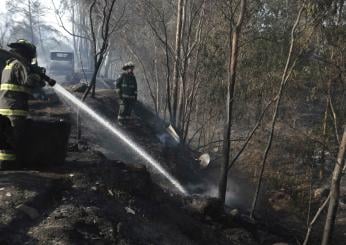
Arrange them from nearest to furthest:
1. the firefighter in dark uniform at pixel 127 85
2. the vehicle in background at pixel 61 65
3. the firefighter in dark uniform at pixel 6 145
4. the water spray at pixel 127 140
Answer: the firefighter in dark uniform at pixel 6 145
the water spray at pixel 127 140
the firefighter in dark uniform at pixel 127 85
the vehicle in background at pixel 61 65

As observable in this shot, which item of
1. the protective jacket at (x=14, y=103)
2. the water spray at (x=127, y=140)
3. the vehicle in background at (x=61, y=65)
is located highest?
the vehicle in background at (x=61, y=65)

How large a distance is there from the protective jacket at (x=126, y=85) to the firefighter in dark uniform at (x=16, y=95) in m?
5.44

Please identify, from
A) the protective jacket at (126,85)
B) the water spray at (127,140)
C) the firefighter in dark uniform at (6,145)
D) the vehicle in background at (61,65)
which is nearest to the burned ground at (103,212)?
the firefighter in dark uniform at (6,145)

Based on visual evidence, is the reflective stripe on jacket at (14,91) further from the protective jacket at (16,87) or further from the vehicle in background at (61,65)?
the vehicle in background at (61,65)

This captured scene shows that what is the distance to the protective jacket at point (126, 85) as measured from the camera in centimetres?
1133

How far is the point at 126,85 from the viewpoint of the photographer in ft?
37.1

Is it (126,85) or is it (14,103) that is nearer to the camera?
(14,103)

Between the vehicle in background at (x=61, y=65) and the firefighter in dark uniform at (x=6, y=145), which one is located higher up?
the vehicle in background at (x=61, y=65)

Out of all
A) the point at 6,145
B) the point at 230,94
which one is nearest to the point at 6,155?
the point at 6,145

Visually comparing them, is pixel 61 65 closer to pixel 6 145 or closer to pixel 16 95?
pixel 16 95

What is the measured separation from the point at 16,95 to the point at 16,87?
0.11 m

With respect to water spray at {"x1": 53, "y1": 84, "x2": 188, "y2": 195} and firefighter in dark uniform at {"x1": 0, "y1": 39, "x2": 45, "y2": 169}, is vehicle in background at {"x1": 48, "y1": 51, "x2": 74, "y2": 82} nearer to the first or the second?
water spray at {"x1": 53, "y1": 84, "x2": 188, "y2": 195}

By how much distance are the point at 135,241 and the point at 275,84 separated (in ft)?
37.1

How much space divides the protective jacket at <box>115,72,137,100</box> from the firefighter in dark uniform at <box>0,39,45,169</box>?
5444 mm
